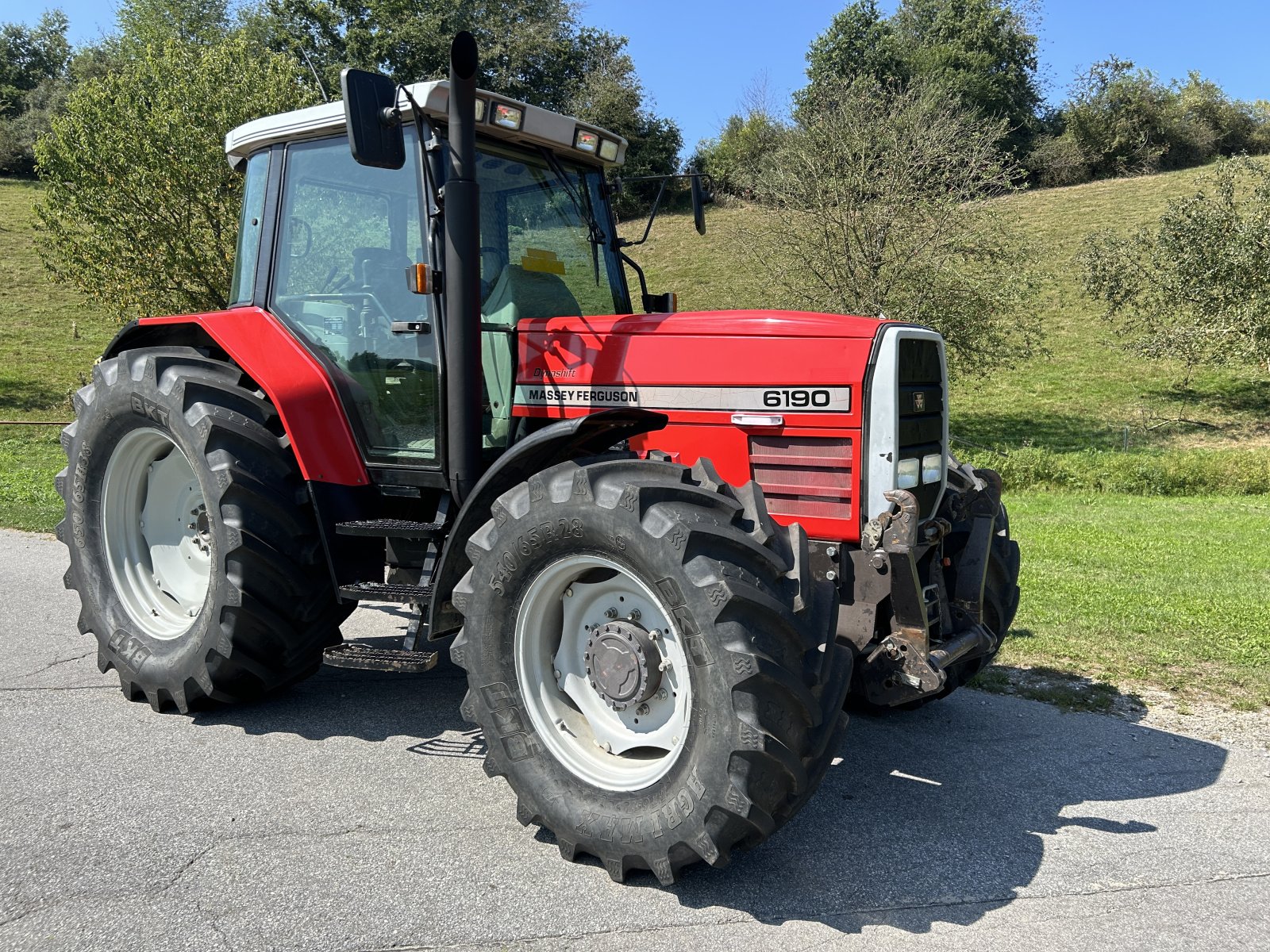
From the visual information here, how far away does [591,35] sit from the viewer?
48000mm

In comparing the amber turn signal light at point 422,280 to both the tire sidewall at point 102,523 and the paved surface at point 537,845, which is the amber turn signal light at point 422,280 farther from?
the paved surface at point 537,845

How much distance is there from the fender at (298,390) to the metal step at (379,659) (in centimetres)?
75

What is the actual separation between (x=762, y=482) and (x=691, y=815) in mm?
1288

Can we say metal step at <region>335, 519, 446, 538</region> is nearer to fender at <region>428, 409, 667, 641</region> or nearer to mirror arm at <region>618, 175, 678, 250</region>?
fender at <region>428, 409, 667, 641</region>

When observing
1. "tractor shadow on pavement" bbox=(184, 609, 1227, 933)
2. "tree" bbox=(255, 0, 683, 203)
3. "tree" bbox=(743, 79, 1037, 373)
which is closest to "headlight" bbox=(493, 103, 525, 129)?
"tractor shadow on pavement" bbox=(184, 609, 1227, 933)

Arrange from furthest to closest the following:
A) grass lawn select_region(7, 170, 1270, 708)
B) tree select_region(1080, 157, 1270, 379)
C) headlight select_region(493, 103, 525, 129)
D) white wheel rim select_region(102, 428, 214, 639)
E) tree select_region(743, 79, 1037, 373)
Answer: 1. tree select_region(1080, 157, 1270, 379)
2. tree select_region(743, 79, 1037, 373)
3. grass lawn select_region(7, 170, 1270, 708)
4. white wheel rim select_region(102, 428, 214, 639)
5. headlight select_region(493, 103, 525, 129)

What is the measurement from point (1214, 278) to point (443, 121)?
21575 millimetres

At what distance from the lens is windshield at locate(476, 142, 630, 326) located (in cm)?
440

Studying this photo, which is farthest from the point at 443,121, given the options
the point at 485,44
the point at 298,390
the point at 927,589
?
the point at 485,44

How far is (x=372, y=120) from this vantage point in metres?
3.74

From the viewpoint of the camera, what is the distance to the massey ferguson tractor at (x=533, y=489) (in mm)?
3145

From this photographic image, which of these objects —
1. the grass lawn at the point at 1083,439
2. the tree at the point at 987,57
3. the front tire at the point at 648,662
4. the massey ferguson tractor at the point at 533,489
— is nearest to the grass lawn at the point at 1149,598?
the grass lawn at the point at 1083,439

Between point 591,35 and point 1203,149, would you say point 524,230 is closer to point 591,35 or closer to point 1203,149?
point 591,35

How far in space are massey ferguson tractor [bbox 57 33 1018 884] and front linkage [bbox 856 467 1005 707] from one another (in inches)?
0.6
